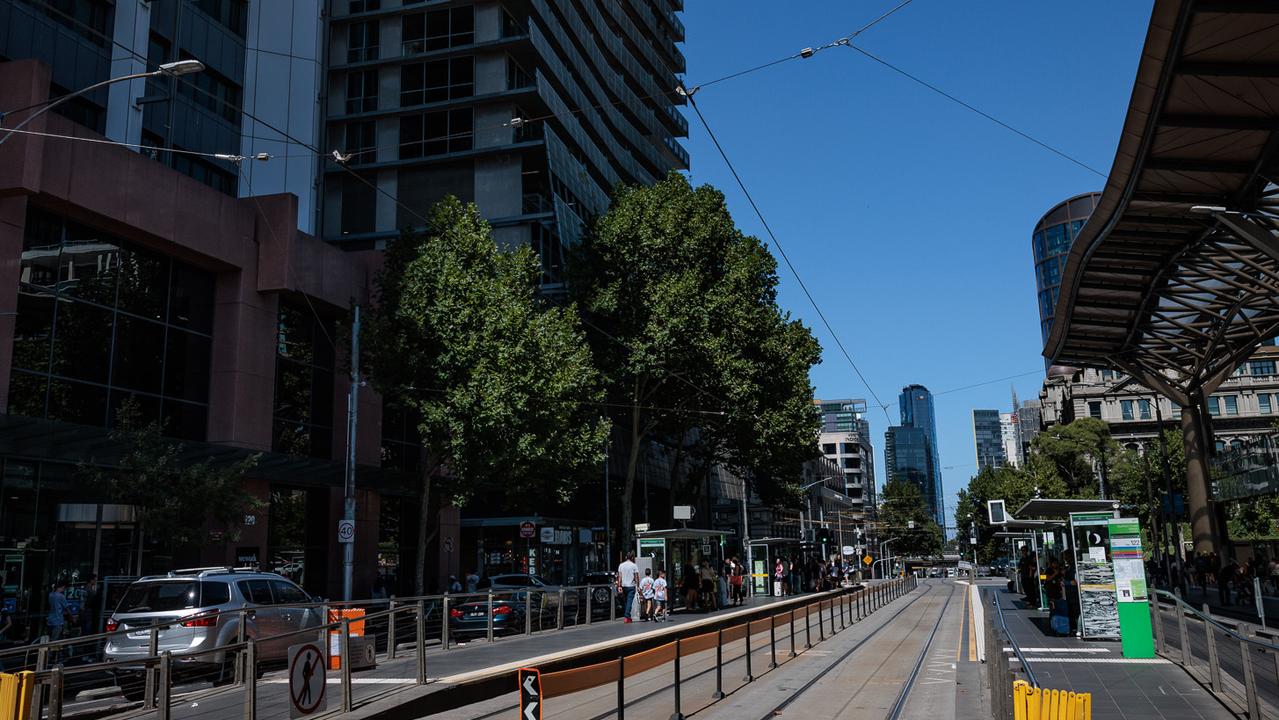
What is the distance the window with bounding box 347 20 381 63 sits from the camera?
5153cm

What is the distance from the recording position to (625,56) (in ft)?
230

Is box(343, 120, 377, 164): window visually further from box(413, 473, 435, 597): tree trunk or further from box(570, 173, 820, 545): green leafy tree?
box(413, 473, 435, 597): tree trunk

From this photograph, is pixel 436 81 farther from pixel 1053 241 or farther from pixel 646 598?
pixel 1053 241

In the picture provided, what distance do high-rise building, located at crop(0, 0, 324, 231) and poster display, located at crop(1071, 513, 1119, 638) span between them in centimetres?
2042

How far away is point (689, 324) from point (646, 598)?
588 inches

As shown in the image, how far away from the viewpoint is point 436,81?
50.7m

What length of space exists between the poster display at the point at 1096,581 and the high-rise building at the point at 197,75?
2042cm

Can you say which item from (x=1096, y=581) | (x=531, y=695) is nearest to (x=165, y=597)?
(x=531, y=695)

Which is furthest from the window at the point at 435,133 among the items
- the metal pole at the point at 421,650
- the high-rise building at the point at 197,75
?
the metal pole at the point at 421,650

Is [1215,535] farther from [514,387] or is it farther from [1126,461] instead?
[1126,461]

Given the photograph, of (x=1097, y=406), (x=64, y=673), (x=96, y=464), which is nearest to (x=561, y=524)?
(x=96, y=464)

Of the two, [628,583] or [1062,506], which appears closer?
[1062,506]

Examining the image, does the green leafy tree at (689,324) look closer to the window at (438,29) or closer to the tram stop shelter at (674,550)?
the tram stop shelter at (674,550)

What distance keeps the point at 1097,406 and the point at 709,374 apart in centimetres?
6767
